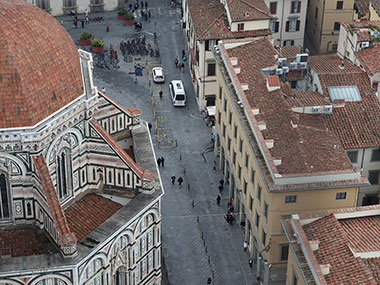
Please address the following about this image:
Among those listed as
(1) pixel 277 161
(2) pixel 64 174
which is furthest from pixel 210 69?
(2) pixel 64 174

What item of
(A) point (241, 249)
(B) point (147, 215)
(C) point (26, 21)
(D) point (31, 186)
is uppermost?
(C) point (26, 21)

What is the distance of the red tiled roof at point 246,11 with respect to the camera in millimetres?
108000

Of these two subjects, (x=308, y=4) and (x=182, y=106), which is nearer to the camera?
(x=182, y=106)

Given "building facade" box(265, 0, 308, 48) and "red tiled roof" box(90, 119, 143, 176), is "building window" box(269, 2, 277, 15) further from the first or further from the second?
"red tiled roof" box(90, 119, 143, 176)

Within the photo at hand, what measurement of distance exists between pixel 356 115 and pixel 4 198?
127ft

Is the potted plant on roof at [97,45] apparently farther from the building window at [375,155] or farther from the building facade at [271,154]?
the building window at [375,155]

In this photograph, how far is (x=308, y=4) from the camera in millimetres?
132250

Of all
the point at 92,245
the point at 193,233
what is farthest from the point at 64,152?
the point at 193,233

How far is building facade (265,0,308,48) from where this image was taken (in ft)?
394

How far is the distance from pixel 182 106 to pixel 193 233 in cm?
2853

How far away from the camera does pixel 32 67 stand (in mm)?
66812

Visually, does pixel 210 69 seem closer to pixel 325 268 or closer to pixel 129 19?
pixel 129 19

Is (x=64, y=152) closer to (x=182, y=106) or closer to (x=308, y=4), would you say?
(x=182, y=106)

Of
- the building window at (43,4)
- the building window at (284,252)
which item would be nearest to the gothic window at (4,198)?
the building window at (284,252)
